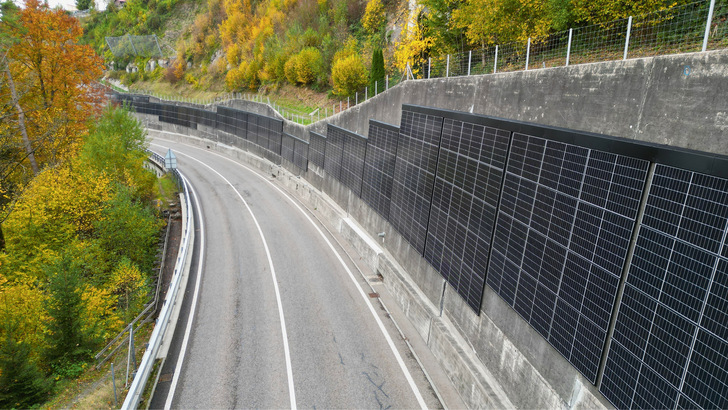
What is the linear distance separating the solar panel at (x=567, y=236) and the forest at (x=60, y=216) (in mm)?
12951

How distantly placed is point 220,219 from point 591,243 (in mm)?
24333

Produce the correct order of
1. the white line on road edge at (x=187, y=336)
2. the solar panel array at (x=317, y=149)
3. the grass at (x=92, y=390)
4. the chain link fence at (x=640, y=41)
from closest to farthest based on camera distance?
the chain link fence at (x=640, y=41) < the grass at (x=92, y=390) < the white line on road edge at (x=187, y=336) < the solar panel array at (x=317, y=149)

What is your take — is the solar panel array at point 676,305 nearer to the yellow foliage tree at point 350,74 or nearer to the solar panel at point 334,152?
the solar panel at point 334,152

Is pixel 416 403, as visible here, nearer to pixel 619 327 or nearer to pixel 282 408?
pixel 282 408

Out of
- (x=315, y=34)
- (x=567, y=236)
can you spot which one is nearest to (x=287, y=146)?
(x=315, y=34)

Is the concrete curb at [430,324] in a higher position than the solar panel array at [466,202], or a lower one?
lower

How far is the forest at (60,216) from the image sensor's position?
13.4 metres

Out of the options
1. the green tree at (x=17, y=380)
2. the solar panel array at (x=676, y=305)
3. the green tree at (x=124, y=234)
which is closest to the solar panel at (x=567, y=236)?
the solar panel array at (x=676, y=305)

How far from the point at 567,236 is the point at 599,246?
78 centimetres

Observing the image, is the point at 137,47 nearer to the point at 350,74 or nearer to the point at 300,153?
the point at 350,74

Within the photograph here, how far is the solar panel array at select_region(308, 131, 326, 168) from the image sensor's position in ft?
97.0

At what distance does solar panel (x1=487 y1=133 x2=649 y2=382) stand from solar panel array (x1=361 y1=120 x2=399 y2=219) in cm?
859

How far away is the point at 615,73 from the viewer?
7.44 m

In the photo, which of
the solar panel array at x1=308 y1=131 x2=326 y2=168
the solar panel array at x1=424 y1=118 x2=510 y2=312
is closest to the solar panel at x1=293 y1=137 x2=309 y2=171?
the solar panel array at x1=308 y1=131 x2=326 y2=168
